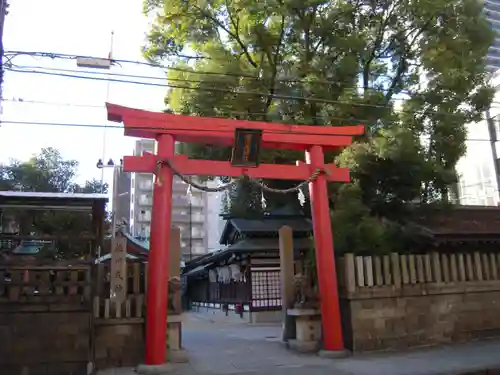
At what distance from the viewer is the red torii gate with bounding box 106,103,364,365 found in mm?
9172

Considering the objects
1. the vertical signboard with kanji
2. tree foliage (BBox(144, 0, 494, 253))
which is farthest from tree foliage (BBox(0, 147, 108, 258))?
the vertical signboard with kanji

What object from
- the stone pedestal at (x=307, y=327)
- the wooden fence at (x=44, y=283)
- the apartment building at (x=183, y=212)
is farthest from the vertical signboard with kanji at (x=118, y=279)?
the apartment building at (x=183, y=212)

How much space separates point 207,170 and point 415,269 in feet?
18.7

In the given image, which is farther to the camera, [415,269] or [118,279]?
[415,269]

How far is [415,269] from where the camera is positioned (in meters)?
11.1

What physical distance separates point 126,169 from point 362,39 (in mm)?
9998

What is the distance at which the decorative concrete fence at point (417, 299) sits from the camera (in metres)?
10.3

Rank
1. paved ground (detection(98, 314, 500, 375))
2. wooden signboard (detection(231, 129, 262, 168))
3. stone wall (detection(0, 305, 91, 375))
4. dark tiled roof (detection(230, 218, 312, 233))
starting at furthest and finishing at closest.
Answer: dark tiled roof (detection(230, 218, 312, 233)) < wooden signboard (detection(231, 129, 262, 168)) < paved ground (detection(98, 314, 500, 375)) < stone wall (detection(0, 305, 91, 375))

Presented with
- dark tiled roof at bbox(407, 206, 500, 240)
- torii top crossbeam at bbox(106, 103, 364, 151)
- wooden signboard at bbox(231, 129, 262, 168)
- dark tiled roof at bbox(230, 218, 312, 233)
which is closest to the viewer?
torii top crossbeam at bbox(106, 103, 364, 151)

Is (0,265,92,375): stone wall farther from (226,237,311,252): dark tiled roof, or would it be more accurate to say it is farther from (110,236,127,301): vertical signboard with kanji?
(226,237,311,252): dark tiled roof

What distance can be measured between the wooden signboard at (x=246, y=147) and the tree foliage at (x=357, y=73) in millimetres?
3785

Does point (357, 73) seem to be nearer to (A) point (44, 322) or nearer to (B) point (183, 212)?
(A) point (44, 322)

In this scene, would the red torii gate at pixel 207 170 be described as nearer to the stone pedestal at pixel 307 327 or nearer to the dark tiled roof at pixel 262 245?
the stone pedestal at pixel 307 327

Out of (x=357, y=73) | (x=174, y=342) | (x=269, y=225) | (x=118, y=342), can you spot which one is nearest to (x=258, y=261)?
(x=269, y=225)
